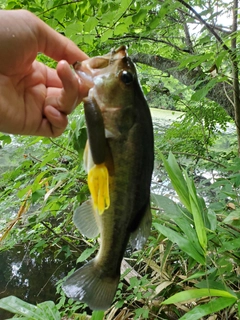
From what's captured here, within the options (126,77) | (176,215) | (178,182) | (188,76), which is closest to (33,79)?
(126,77)

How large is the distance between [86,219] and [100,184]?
0.25m

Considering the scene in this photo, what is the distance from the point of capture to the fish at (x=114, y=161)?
→ 3.39 feet

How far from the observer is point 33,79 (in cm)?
141

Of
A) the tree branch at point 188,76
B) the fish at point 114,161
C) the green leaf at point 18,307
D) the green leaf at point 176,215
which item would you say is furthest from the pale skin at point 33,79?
the tree branch at point 188,76

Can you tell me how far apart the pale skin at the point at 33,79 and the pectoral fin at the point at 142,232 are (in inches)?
19.6

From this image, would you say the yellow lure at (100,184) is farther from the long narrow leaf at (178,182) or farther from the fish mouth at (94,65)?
the long narrow leaf at (178,182)

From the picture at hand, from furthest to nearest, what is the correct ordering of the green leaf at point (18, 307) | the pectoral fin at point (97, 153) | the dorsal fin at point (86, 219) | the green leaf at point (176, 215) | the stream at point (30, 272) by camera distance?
the stream at point (30, 272) < the green leaf at point (18, 307) < the green leaf at point (176, 215) < the dorsal fin at point (86, 219) < the pectoral fin at point (97, 153)

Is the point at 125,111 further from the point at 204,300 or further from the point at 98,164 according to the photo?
the point at 204,300

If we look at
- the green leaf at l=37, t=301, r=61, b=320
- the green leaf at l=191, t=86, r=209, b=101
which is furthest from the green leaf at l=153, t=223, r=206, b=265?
the green leaf at l=191, t=86, r=209, b=101

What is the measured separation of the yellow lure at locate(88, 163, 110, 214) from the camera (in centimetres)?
102

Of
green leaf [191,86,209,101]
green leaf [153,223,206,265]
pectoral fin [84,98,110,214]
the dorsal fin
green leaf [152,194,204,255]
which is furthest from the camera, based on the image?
green leaf [191,86,209,101]

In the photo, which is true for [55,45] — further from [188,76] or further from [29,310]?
[188,76]

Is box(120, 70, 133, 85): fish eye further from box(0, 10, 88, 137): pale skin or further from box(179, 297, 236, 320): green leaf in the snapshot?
box(179, 297, 236, 320): green leaf

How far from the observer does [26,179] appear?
2.63m
